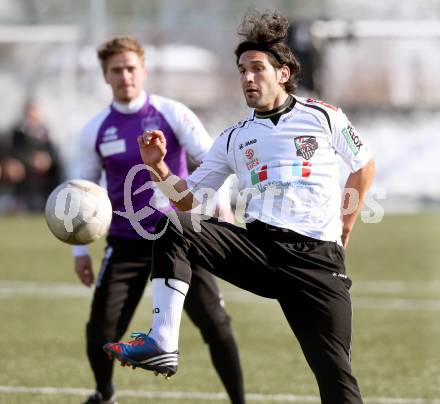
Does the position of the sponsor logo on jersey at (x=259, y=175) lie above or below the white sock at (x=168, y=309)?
above

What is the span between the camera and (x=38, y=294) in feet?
37.0

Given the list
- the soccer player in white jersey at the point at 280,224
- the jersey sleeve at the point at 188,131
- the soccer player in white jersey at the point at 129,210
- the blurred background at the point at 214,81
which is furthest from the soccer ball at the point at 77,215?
the blurred background at the point at 214,81

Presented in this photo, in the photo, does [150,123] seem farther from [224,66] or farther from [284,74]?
[224,66]

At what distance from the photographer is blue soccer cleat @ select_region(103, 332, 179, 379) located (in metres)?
4.55

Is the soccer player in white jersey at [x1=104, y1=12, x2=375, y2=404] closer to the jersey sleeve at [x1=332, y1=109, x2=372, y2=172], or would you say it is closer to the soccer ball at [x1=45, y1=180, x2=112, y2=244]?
the jersey sleeve at [x1=332, y1=109, x2=372, y2=172]

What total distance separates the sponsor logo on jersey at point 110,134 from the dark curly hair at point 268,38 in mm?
1555

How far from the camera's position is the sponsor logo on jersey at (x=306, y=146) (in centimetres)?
498

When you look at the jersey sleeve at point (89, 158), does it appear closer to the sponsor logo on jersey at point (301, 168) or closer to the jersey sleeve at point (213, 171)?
the jersey sleeve at point (213, 171)

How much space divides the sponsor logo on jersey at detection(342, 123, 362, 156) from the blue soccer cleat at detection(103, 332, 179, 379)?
139 cm

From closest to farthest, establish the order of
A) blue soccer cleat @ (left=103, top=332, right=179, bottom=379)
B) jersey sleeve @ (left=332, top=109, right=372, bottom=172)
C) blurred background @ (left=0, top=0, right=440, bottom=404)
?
1. blue soccer cleat @ (left=103, top=332, right=179, bottom=379)
2. jersey sleeve @ (left=332, top=109, right=372, bottom=172)
3. blurred background @ (left=0, top=0, right=440, bottom=404)

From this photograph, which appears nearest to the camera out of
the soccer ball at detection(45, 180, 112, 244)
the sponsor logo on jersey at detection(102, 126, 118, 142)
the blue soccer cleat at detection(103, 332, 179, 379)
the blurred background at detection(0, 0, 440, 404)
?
the blue soccer cleat at detection(103, 332, 179, 379)

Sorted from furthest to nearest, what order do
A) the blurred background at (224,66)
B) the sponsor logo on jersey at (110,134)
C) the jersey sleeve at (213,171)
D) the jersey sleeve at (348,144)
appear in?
the blurred background at (224,66) → the sponsor logo on jersey at (110,134) → the jersey sleeve at (213,171) → the jersey sleeve at (348,144)

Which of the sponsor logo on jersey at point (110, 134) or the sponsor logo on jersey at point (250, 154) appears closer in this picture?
the sponsor logo on jersey at point (250, 154)

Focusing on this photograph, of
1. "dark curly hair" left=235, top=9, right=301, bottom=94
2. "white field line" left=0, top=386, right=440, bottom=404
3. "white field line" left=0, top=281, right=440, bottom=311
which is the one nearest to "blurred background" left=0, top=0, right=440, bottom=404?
"white field line" left=0, top=281, right=440, bottom=311
